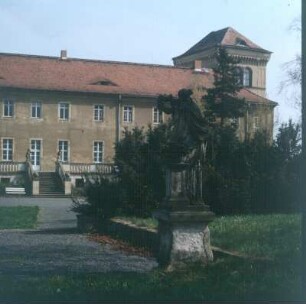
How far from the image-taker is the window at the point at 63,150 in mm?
58322

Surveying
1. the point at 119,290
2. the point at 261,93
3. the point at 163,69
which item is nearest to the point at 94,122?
the point at 163,69

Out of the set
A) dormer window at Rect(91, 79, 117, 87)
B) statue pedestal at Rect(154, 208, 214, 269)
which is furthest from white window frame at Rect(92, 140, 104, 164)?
statue pedestal at Rect(154, 208, 214, 269)

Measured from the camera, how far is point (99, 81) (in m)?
61.0

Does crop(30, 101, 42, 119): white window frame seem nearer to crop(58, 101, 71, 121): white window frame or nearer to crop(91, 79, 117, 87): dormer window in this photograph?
crop(58, 101, 71, 121): white window frame

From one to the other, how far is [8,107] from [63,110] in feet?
16.6

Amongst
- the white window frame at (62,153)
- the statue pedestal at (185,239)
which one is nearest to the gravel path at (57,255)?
the statue pedestal at (185,239)

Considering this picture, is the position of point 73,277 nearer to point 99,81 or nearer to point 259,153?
point 259,153

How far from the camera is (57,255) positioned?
43.9 feet

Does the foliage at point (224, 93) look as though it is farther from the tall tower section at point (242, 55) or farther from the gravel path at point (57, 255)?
the tall tower section at point (242, 55)

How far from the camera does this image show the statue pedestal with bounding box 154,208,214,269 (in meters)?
10.1

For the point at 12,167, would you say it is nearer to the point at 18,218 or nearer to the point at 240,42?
the point at 18,218

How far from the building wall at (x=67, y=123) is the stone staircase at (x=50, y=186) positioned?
571cm

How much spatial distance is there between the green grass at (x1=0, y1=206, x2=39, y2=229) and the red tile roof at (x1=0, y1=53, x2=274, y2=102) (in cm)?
2966

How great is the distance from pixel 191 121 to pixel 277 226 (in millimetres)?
4736
